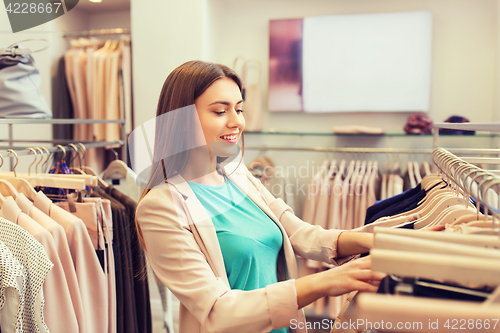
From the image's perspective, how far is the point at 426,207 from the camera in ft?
3.57

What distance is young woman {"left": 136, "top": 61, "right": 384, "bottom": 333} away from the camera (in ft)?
2.75

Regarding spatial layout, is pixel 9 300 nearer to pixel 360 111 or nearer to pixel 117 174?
pixel 117 174

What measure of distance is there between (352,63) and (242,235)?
77.1 inches

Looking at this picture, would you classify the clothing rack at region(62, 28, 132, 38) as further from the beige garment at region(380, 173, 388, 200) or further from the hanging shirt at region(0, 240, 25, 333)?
the hanging shirt at region(0, 240, 25, 333)

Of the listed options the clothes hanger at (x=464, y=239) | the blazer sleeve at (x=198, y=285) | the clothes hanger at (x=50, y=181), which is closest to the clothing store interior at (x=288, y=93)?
the clothes hanger at (x=50, y=181)

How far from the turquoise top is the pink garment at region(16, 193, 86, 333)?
0.42m

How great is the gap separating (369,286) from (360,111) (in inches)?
83.4

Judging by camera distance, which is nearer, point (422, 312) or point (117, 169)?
point (422, 312)

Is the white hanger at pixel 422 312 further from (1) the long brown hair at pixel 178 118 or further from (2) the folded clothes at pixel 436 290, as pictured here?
(1) the long brown hair at pixel 178 118

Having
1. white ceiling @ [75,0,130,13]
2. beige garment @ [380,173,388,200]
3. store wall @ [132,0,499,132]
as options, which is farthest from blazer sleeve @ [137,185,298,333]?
white ceiling @ [75,0,130,13]

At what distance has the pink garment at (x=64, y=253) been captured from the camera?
1131 mm

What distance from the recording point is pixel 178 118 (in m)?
1.05

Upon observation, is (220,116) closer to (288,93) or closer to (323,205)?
(323,205)

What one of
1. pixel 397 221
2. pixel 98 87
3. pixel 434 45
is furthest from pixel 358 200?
pixel 98 87
